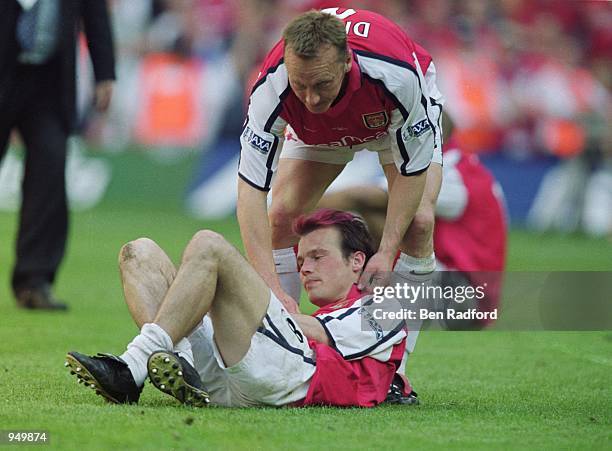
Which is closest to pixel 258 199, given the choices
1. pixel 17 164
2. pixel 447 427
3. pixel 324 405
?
pixel 324 405

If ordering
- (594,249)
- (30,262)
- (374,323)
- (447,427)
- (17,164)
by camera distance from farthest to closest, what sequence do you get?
(17,164) → (594,249) → (30,262) → (374,323) → (447,427)

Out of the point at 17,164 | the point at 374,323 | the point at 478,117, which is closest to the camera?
the point at 374,323

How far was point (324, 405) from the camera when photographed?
5316mm

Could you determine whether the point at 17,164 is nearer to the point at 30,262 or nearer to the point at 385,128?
the point at 30,262

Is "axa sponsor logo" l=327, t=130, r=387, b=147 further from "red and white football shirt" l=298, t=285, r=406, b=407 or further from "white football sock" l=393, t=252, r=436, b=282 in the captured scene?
"red and white football shirt" l=298, t=285, r=406, b=407

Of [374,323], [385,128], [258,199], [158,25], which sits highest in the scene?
[158,25]

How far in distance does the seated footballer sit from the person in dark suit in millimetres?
4144

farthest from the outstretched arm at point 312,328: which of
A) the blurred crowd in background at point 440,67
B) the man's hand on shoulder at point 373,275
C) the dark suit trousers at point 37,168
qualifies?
the blurred crowd in background at point 440,67

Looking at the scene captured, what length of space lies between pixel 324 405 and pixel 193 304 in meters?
0.79

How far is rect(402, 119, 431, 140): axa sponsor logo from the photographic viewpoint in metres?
5.87

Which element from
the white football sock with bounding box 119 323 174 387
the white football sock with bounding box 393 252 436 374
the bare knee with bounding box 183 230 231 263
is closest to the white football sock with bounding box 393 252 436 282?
the white football sock with bounding box 393 252 436 374

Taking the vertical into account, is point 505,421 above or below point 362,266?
below

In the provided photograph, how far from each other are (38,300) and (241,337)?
450 cm

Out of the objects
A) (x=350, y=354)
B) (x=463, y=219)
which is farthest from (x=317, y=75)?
(x=463, y=219)
